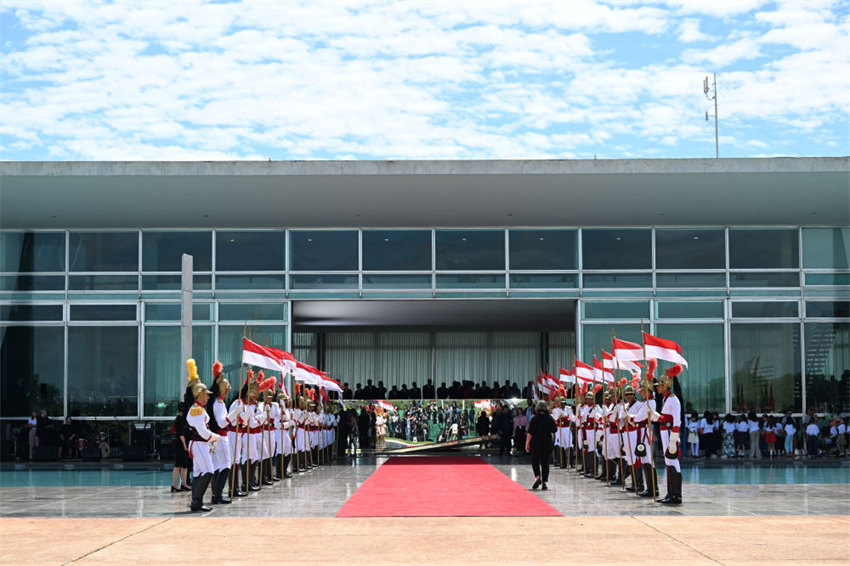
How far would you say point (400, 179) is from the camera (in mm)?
24062

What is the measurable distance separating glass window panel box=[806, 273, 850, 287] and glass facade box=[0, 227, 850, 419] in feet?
0.09

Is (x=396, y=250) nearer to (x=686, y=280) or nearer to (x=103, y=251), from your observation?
(x=686, y=280)

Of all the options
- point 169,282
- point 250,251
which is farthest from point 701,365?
point 169,282

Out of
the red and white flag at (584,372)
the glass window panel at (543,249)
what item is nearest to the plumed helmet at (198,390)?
the red and white flag at (584,372)

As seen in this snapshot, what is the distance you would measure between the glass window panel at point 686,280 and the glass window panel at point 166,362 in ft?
38.4

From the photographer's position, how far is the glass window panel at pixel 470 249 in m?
29.0

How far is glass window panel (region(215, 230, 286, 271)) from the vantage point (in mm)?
28984

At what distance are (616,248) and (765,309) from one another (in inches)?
171

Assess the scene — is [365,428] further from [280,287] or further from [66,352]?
[66,352]

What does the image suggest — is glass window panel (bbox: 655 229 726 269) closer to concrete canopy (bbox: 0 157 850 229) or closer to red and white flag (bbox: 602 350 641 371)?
concrete canopy (bbox: 0 157 850 229)

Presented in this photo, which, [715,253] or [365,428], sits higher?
[715,253]

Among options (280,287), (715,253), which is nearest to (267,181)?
(280,287)

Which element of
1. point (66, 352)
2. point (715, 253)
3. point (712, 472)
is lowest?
point (712, 472)

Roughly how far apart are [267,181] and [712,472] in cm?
1169
